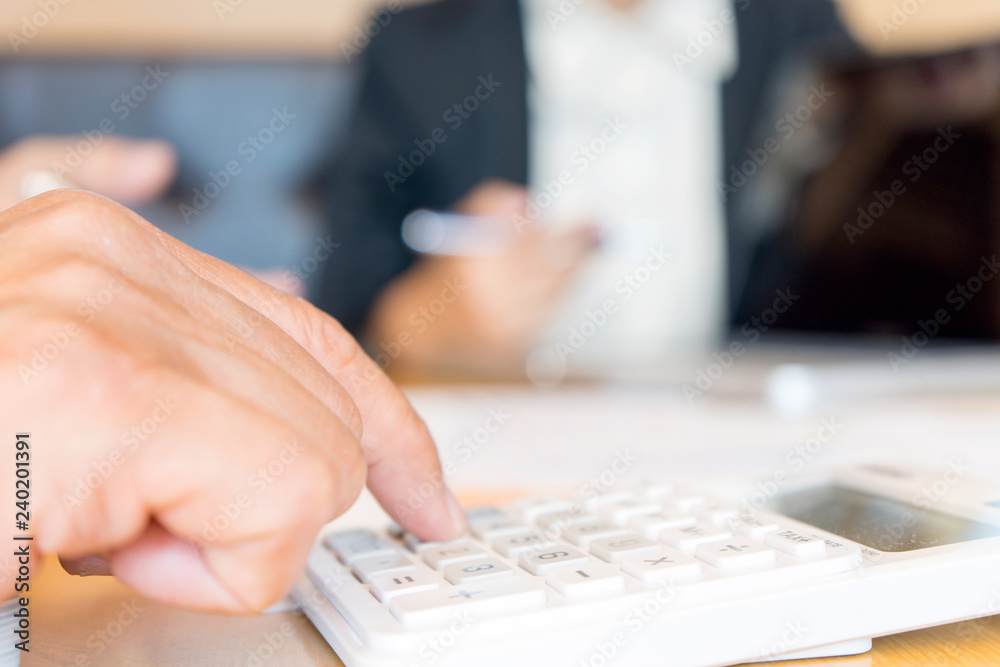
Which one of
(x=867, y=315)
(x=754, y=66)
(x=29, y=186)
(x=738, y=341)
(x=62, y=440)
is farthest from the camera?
(x=754, y=66)

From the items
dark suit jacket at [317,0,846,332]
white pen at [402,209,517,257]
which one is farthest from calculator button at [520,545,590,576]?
dark suit jacket at [317,0,846,332]

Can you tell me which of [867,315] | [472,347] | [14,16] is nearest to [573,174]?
[472,347]

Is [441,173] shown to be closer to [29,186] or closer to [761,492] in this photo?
[29,186]

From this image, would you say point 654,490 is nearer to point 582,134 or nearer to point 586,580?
point 586,580

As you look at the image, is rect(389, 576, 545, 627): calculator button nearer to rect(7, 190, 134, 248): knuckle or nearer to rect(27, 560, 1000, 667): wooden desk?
rect(27, 560, 1000, 667): wooden desk

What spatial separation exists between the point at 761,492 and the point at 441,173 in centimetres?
159

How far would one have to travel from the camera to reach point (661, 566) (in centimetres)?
30

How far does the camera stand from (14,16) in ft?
7.34

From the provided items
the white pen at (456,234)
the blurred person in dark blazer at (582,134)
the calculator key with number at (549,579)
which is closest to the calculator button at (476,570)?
the calculator key with number at (549,579)

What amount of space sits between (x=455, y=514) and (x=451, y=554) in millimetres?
37

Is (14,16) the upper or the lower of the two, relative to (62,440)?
upper

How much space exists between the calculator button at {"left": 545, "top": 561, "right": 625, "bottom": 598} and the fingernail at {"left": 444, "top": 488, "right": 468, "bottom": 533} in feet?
0.27

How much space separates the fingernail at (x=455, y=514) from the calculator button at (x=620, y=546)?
7 cm

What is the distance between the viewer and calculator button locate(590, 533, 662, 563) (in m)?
0.32
